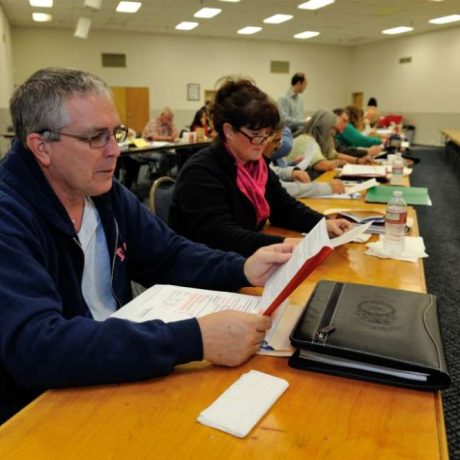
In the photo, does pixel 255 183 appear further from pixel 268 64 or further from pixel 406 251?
pixel 268 64

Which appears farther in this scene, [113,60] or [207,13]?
[113,60]

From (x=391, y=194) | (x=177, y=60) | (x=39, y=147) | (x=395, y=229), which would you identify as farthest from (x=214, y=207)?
(x=177, y=60)

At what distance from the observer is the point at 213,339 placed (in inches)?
35.3

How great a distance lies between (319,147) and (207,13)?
22.0 feet

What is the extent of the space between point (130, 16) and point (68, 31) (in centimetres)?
233

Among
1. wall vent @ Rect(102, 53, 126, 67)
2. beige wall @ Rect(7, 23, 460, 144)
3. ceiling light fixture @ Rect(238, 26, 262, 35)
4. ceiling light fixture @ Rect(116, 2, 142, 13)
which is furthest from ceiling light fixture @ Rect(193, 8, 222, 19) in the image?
wall vent @ Rect(102, 53, 126, 67)

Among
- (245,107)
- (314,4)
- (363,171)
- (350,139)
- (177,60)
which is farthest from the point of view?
(177,60)

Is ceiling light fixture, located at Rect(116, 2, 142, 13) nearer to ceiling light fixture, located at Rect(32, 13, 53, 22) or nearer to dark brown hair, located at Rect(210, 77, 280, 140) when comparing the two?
ceiling light fixture, located at Rect(32, 13, 53, 22)

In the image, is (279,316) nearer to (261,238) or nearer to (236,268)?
(236,268)

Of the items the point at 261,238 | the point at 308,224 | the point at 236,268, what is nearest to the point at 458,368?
the point at 308,224

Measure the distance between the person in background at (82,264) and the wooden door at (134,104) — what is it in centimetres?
1150

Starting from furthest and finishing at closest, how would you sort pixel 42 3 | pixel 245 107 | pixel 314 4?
pixel 314 4 < pixel 42 3 < pixel 245 107

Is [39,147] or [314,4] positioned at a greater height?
[314,4]

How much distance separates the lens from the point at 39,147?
3.49ft
